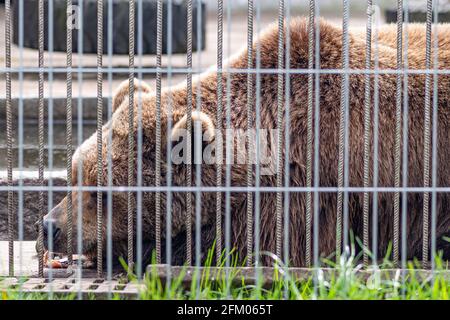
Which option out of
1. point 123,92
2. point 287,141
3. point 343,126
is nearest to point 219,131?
point 287,141

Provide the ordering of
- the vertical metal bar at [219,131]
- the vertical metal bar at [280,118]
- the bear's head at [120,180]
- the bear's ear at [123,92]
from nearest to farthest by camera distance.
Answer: the vertical metal bar at [219,131] < the vertical metal bar at [280,118] < the bear's head at [120,180] < the bear's ear at [123,92]

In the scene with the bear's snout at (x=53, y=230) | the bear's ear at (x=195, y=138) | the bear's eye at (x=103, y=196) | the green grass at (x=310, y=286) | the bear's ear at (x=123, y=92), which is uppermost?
the bear's ear at (x=123, y=92)

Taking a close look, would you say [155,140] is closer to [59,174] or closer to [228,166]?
[228,166]

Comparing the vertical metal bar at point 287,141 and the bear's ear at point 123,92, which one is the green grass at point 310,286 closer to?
the vertical metal bar at point 287,141

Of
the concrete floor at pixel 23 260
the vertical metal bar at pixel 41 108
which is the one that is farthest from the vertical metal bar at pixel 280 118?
the concrete floor at pixel 23 260

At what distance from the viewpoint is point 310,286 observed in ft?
15.9

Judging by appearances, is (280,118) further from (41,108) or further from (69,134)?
(41,108)

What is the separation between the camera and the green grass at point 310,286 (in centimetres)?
454

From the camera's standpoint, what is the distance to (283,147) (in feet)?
18.5

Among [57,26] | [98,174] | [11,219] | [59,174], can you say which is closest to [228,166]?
Answer: [98,174]

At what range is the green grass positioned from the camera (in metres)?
4.54

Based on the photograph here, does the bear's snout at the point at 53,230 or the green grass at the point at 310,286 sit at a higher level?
the bear's snout at the point at 53,230
